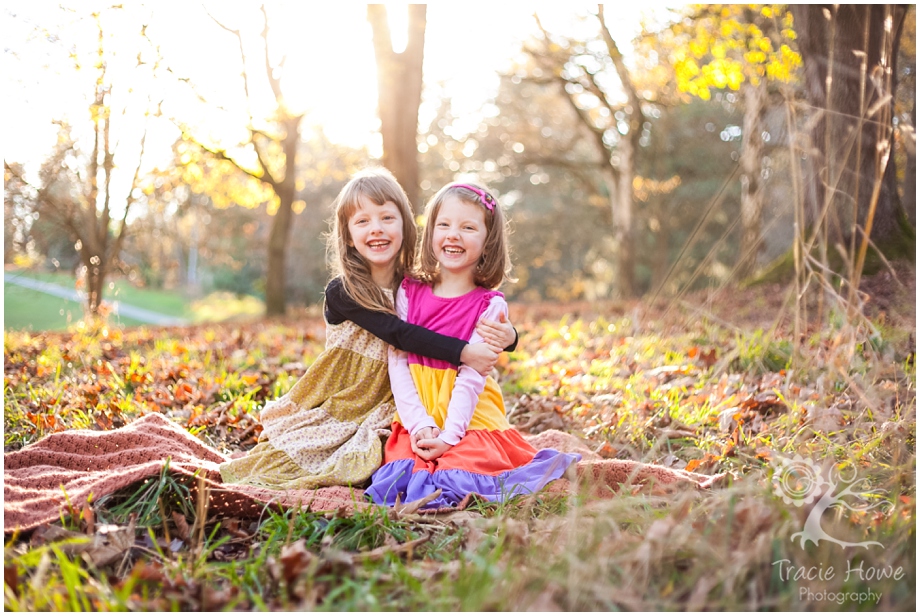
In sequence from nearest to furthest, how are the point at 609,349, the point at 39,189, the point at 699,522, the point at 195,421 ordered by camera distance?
1. the point at 699,522
2. the point at 195,421
3. the point at 609,349
4. the point at 39,189

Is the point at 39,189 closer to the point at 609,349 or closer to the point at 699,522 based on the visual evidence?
the point at 609,349

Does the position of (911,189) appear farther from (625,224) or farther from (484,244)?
(625,224)

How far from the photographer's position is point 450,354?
104 inches

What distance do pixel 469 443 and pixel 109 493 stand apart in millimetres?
1231

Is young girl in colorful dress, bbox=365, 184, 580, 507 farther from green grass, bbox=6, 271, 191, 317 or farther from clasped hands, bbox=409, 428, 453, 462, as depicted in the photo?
green grass, bbox=6, 271, 191, 317

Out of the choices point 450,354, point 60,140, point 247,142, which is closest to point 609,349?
point 450,354

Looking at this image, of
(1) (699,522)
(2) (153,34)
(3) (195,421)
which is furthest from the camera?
(2) (153,34)

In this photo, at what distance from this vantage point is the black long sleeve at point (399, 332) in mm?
2639

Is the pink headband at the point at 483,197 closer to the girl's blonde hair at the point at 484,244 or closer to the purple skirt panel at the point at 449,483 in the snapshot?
the girl's blonde hair at the point at 484,244

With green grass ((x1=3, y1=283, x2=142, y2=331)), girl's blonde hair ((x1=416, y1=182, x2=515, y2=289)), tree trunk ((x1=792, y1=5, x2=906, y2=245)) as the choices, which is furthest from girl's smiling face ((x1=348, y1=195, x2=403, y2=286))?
tree trunk ((x1=792, y1=5, x2=906, y2=245))

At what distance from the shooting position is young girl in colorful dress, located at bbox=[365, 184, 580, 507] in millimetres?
2480

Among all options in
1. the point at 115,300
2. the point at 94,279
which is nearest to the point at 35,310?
the point at 94,279

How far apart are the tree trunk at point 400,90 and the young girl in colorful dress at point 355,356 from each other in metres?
4.16

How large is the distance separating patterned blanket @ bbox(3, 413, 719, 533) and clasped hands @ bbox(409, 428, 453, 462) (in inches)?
10.5
